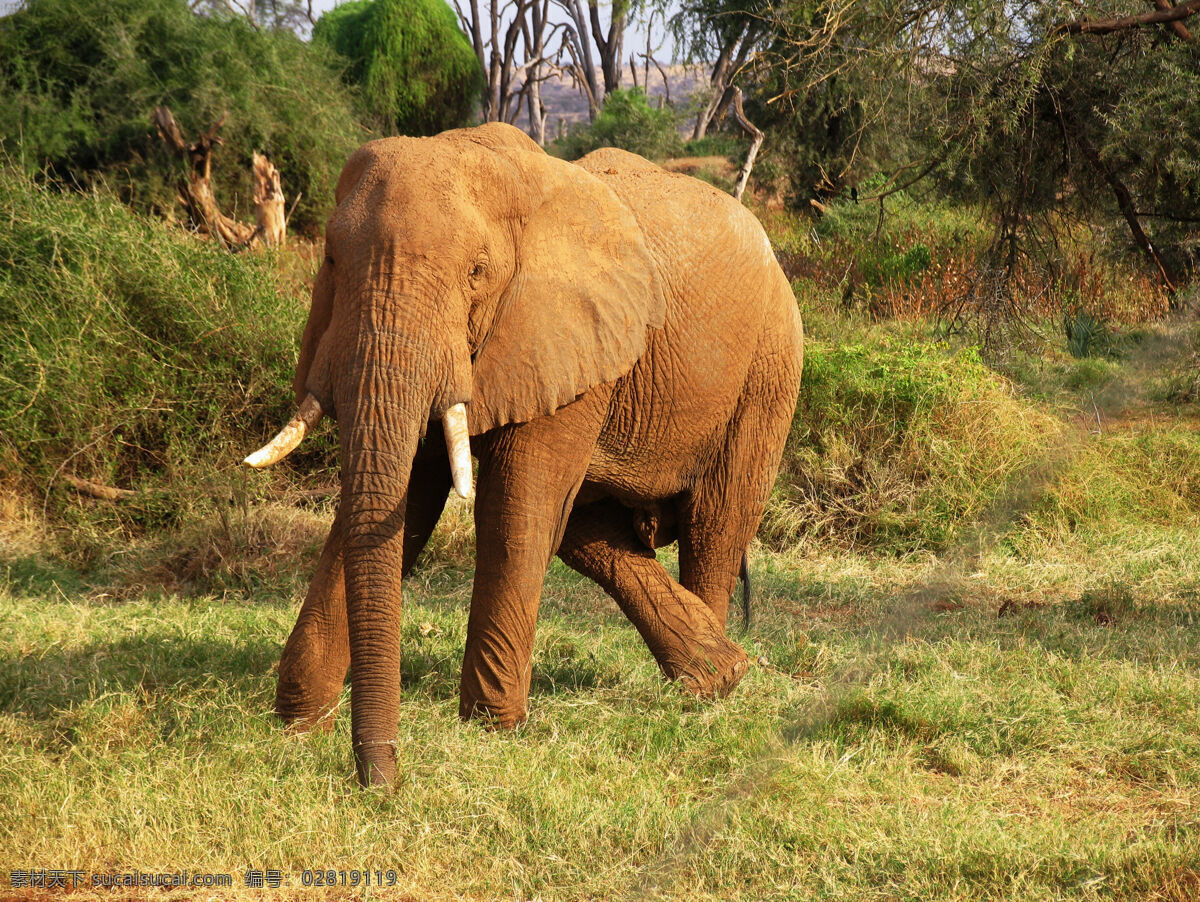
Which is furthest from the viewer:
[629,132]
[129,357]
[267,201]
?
[629,132]

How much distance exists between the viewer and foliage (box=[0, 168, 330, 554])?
7.55 metres

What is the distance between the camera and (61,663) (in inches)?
201

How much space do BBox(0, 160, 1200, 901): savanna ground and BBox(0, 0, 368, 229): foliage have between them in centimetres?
653

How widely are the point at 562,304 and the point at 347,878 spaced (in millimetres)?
1983

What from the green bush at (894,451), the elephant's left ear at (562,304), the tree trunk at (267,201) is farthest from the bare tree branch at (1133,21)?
the tree trunk at (267,201)

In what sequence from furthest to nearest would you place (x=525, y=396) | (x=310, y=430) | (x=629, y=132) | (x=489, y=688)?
(x=629, y=132)
(x=489, y=688)
(x=525, y=396)
(x=310, y=430)

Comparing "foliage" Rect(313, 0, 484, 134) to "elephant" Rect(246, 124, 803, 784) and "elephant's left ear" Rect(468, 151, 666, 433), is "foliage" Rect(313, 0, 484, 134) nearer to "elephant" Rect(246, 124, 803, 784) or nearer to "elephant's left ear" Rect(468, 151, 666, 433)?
"elephant" Rect(246, 124, 803, 784)

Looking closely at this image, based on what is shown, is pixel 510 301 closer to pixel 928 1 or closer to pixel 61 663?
pixel 61 663

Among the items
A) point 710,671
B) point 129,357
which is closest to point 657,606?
point 710,671

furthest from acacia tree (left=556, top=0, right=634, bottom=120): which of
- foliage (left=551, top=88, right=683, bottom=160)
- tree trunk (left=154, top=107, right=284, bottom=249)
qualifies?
tree trunk (left=154, top=107, right=284, bottom=249)

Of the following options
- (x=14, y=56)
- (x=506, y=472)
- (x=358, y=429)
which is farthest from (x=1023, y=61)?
(x=14, y=56)

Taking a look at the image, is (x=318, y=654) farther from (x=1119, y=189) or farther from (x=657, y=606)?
(x=1119, y=189)

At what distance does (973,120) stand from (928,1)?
2.56ft

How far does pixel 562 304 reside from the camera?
13.5 feet
